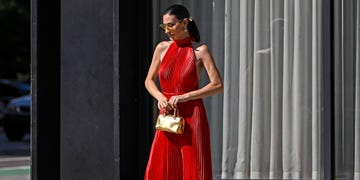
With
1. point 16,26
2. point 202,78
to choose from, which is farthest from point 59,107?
point 16,26

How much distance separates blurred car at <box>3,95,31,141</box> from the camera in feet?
63.8

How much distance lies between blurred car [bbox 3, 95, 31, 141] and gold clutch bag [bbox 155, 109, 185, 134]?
13447 mm

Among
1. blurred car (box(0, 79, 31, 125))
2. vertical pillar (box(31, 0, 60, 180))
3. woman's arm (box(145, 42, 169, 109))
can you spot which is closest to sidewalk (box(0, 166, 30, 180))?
vertical pillar (box(31, 0, 60, 180))

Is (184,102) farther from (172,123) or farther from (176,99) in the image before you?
(172,123)

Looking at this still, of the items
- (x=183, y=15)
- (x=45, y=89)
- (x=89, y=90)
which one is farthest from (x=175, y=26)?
(x=45, y=89)

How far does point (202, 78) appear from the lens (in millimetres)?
8219

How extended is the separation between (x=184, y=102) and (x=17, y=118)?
13.4 metres

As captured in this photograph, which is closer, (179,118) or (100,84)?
(179,118)

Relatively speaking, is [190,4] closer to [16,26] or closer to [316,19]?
[316,19]

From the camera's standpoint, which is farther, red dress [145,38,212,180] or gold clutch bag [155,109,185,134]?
red dress [145,38,212,180]

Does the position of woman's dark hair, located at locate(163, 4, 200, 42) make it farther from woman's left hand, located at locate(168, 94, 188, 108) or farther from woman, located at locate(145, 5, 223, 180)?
woman's left hand, located at locate(168, 94, 188, 108)

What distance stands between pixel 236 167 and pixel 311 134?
85cm

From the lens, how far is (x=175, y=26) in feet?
21.4

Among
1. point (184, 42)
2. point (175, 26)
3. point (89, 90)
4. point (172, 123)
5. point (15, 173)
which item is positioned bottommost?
point (15, 173)
